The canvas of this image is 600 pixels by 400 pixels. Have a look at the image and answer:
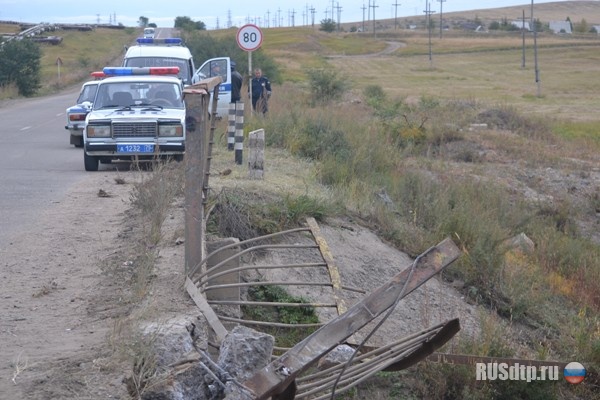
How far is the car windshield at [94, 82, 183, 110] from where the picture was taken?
1653 cm

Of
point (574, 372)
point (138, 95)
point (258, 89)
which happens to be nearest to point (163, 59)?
point (258, 89)

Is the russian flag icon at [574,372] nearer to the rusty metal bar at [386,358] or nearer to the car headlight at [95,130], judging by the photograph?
the rusty metal bar at [386,358]

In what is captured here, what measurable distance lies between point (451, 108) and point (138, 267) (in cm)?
3128

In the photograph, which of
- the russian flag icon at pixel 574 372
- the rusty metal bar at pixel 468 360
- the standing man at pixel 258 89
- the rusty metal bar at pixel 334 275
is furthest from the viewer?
the standing man at pixel 258 89

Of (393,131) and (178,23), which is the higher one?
(178,23)

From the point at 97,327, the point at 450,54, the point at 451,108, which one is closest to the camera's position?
the point at 97,327

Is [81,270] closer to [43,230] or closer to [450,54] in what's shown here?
[43,230]

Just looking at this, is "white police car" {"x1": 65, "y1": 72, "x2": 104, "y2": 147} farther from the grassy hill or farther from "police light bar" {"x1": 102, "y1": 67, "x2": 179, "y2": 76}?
the grassy hill

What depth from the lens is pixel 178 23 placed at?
126438 millimetres

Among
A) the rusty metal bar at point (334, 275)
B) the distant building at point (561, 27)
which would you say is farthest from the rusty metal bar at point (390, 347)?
the distant building at point (561, 27)

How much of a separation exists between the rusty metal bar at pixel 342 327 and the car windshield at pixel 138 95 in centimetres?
1261

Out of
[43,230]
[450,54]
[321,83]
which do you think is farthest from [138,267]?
[450,54]

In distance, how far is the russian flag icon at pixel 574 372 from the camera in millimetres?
7755

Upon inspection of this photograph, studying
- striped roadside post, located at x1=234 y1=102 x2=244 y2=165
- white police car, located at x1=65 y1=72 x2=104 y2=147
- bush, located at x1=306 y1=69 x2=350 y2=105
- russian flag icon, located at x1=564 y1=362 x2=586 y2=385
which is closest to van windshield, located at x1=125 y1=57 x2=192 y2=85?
white police car, located at x1=65 y1=72 x2=104 y2=147
